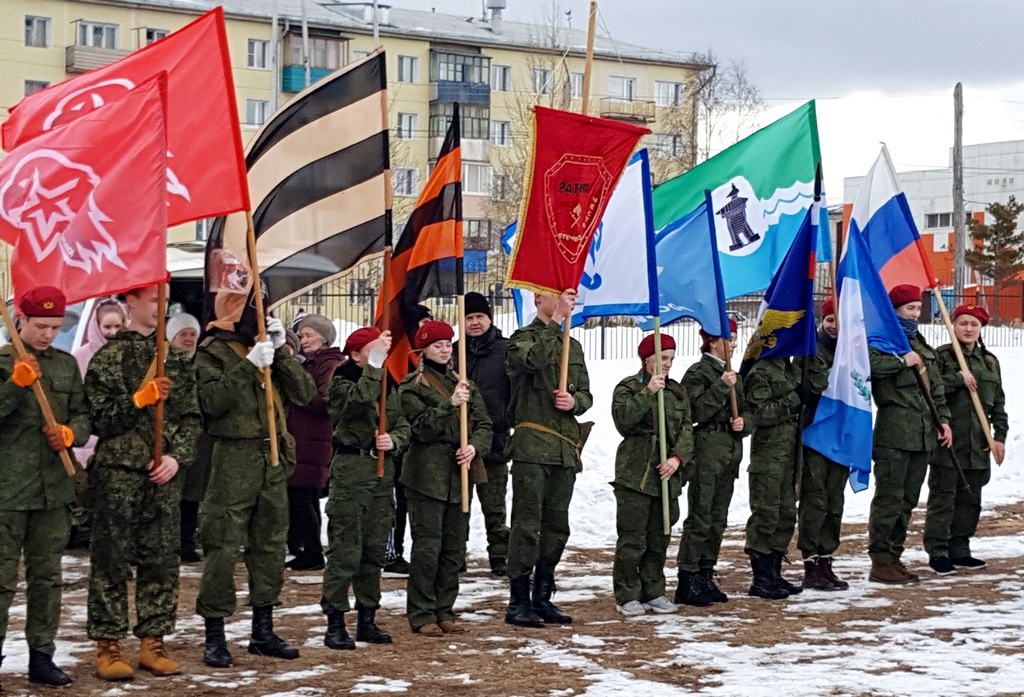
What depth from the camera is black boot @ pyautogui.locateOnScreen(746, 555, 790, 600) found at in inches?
411

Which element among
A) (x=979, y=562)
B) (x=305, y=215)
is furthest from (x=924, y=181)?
(x=305, y=215)

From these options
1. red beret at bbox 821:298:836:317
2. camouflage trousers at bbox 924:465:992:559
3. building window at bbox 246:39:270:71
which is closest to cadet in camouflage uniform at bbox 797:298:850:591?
red beret at bbox 821:298:836:317

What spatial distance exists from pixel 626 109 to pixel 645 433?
5027 cm

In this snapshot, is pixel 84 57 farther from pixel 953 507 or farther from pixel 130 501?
pixel 130 501

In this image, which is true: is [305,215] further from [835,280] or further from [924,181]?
[924,181]

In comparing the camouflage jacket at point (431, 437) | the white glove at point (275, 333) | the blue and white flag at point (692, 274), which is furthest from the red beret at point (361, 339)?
the blue and white flag at point (692, 274)

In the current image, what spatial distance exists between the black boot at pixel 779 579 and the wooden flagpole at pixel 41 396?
516 cm

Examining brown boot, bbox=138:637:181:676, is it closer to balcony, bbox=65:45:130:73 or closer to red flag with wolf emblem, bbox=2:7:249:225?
red flag with wolf emblem, bbox=2:7:249:225

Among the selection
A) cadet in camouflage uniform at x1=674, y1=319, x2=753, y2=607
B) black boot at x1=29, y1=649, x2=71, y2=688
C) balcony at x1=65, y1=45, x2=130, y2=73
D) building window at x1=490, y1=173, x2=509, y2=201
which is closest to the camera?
black boot at x1=29, y1=649, x2=71, y2=688

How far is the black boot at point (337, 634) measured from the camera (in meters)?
8.52

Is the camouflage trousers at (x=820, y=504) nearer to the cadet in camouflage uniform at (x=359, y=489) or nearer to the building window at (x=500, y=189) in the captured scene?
the cadet in camouflage uniform at (x=359, y=489)

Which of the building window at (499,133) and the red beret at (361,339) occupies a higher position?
the building window at (499,133)

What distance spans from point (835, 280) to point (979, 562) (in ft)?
8.59

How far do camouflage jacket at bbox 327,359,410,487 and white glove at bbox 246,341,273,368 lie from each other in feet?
2.62
